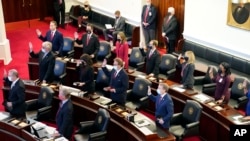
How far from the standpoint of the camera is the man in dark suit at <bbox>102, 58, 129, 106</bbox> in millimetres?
8461

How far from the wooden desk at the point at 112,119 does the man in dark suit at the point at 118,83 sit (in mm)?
418

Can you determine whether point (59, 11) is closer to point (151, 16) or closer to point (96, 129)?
point (151, 16)

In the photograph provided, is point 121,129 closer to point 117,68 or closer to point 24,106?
point 117,68

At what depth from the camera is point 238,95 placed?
30.3ft

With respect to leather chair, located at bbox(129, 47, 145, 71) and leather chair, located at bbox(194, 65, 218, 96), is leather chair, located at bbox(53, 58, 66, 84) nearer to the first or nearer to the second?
leather chair, located at bbox(129, 47, 145, 71)

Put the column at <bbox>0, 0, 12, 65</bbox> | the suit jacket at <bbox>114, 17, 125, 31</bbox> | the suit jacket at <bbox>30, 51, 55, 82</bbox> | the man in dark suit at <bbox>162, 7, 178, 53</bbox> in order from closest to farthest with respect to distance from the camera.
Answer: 1. the suit jacket at <bbox>30, 51, 55, 82</bbox>
2. the man in dark suit at <bbox>162, 7, 178, 53</bbox>
3. the column at <bbox>0, 0, 12, 65</bbox>
4. the suit jacket at <bbox>114, 17, 125, 31</bbox>

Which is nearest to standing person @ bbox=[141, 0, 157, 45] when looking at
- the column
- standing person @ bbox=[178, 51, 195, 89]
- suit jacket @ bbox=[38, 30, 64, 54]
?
suit jacket @ bbox=[38, 30, 64, 54]

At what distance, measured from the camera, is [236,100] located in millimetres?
9297

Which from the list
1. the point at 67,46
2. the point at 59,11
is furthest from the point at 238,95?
the point at 59,11

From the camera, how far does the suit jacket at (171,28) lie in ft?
41.4

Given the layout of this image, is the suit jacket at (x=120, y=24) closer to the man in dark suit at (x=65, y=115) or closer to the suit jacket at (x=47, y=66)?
the suit jacket at (x=47, y=66)

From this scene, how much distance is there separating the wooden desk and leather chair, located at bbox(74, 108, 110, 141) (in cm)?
44

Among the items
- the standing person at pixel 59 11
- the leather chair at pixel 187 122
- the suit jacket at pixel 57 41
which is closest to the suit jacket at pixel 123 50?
the suit jacket at pixel 57 41

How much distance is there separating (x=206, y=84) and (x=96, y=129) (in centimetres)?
328
